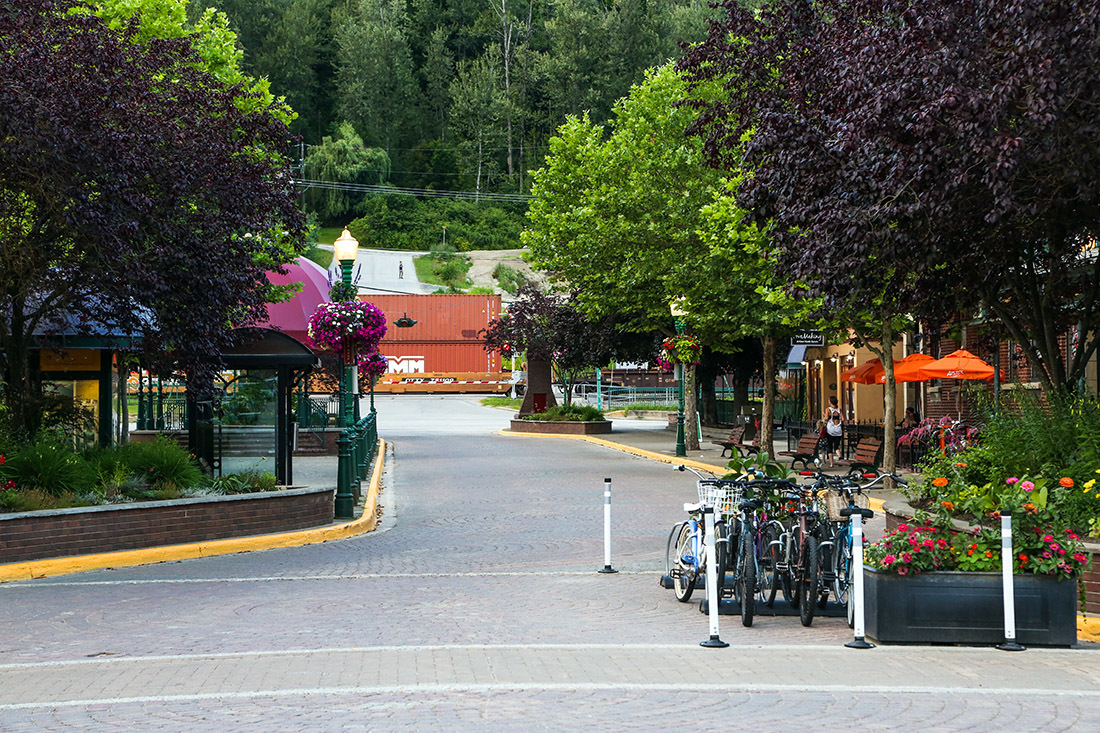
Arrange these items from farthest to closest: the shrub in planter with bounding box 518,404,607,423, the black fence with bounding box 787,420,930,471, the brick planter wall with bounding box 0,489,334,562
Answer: the shrub in planter with bounding box 518,404,607,423
the black fence with bounding box 787,420,930,471
the brick planter wall with bounding box 0,489,334,562

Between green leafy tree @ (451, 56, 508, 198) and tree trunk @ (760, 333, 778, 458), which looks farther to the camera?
green leafy tree @ (451, 56, 508, 198)

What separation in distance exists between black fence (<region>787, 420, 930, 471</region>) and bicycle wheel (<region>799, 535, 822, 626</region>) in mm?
8318

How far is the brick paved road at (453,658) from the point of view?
21.8 ft

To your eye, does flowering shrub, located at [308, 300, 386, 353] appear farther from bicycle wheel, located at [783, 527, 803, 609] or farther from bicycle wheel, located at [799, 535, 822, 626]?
bicycle wheel, located at [799, 535, 822, 626]

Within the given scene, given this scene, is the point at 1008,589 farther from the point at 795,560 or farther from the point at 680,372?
the point at 680,372

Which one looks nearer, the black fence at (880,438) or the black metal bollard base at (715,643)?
the black metal bollard base at (715,643)

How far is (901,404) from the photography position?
36219mm

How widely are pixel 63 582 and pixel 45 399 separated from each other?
23.5ft

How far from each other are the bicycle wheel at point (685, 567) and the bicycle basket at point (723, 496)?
1.16 ft

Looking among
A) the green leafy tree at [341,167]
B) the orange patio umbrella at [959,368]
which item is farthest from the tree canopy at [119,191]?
the green leafy tree at [341,167]

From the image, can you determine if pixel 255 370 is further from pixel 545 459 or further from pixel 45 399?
pixel 545 459

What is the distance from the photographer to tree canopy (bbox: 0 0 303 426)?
45.0 feet

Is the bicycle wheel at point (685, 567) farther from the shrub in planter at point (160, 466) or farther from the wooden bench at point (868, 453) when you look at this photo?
the wooden bench at point (868, 453)

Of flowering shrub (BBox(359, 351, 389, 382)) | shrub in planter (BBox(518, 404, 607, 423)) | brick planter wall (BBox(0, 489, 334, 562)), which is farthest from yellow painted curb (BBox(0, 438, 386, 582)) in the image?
shrub in planter (BBox(518, 404, 607, 423))
